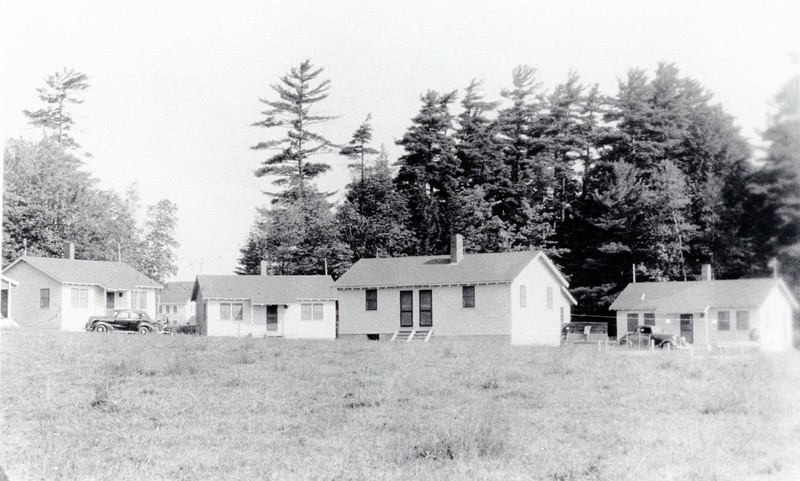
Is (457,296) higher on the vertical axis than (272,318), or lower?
higher

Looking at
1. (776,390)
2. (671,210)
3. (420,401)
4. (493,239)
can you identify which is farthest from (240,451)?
(493,239)

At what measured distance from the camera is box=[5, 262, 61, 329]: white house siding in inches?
1721

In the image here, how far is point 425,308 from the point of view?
39.4m

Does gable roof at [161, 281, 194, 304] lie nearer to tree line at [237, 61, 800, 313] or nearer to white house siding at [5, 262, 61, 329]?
tree line at [237, 61, 800, 313]

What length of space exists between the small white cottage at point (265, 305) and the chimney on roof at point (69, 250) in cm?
794

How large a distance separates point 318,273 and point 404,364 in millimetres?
34051

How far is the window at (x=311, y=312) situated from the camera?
53.2 m

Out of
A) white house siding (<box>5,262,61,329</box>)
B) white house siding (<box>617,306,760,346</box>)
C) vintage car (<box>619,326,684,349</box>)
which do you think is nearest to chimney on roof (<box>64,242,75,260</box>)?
white house siding (<box>5,262,61,329</box>)

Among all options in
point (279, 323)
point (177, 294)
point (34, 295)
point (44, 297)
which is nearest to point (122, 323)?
point (44, 297)

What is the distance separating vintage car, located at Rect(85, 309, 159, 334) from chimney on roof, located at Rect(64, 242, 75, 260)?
8290 millimetres

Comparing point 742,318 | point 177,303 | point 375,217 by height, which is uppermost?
point 375,217

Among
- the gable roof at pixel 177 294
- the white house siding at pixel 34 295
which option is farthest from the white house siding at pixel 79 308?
the gable roof at pixel 177 294

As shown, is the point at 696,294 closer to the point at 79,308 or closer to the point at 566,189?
the point at 566,189

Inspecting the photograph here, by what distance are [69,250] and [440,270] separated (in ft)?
75.5
